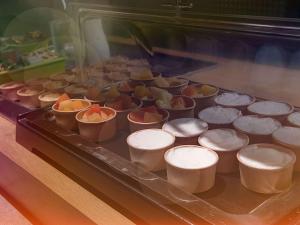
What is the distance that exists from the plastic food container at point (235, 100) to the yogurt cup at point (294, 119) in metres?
0.18

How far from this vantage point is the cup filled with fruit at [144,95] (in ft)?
4.65

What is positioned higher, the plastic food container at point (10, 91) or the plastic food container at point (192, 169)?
the plastic food container at point (10, 91)

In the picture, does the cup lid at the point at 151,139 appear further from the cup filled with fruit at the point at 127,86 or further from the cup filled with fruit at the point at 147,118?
the cup filled with fruit at the point at 127,86

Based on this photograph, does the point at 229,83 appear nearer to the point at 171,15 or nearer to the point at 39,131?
the point at 171,15

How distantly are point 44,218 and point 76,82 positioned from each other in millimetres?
743

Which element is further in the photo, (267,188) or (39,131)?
(39,131)

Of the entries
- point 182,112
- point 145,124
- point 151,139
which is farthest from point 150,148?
point 182,112

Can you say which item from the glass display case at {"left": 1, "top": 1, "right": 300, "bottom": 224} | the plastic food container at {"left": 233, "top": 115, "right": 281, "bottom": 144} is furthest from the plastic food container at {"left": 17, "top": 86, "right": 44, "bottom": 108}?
the plastic food container at {"left": 233, "top": 115, "right": 281, "bottom": 144}

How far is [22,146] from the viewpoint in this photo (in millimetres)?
1359

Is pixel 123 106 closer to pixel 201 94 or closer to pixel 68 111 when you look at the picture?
pixel 68 111

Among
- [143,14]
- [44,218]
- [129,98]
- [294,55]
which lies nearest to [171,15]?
[143,14]

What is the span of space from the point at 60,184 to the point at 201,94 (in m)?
0.63

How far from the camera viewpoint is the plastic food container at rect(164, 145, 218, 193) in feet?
2.93

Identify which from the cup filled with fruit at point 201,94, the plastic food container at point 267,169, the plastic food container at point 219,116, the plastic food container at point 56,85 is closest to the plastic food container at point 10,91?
the plastic food container at point 56,85
